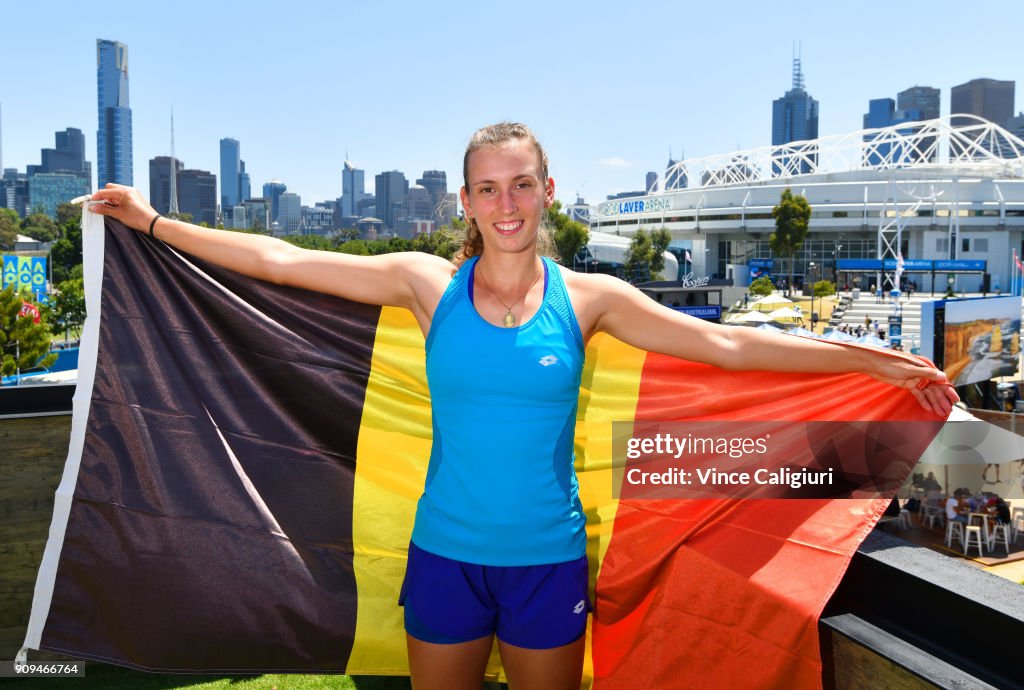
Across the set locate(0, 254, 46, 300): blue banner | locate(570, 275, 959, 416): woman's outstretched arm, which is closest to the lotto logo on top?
locate(0, 254, 46, 300): blue banner

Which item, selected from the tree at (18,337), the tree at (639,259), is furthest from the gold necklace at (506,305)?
the tree at (639,259)

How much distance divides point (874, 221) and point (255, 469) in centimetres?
8005

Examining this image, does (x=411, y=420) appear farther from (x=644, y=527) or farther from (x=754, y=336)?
(x=754, y=336)

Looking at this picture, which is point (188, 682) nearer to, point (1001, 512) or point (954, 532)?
point (954, 532)

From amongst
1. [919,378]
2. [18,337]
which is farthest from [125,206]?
[18,337]

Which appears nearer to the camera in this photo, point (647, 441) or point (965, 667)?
point (965, 667)

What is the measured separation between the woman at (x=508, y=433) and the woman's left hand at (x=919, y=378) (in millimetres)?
664

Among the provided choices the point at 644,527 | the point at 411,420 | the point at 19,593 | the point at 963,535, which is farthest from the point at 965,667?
the point at 963,535

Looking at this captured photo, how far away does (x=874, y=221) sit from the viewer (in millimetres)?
75062

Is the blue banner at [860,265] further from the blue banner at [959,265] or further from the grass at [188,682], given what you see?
the grass at [188,682]

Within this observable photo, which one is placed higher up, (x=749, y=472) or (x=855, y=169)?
(x=855, y=169)

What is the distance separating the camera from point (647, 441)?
3.37 meters

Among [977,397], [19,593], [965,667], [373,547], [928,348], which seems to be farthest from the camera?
[977,397]

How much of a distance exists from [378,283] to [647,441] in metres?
1.29
